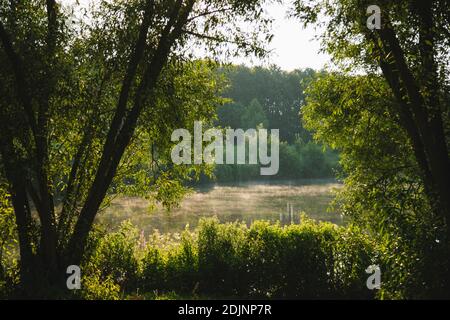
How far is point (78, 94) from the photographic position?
664cm

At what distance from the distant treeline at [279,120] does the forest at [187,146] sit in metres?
18.7

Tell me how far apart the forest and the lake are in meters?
6.50

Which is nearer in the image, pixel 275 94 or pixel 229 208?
pixel 229 208

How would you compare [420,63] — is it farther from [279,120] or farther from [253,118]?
[279,120]

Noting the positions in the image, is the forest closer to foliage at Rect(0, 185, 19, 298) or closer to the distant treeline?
foliage at Rect(0, 185, 19, 298)

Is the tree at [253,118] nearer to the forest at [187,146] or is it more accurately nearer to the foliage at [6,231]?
the forest at [187,146]

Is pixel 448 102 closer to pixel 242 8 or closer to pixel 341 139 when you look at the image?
pixel 242 8

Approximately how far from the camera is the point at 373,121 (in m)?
9.34

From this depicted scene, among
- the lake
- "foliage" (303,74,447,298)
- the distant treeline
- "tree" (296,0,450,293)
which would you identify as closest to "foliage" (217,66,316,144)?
the distant treeline

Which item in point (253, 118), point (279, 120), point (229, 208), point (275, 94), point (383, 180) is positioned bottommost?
point (229, 208)

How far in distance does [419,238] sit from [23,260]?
18.8ft

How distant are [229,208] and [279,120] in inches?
2046

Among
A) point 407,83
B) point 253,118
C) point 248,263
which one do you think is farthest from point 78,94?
point 253,118

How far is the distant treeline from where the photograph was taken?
51.4 metres
